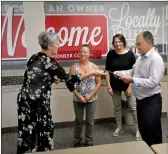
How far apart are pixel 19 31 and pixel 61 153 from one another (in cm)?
223

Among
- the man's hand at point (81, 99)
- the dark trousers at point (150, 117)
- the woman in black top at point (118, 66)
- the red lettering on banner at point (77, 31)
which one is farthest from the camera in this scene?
the red lettering on banner at point (77, 31)

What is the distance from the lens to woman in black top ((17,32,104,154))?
1979 mm

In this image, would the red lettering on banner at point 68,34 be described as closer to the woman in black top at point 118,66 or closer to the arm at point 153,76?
the woman in black top at point 118,66

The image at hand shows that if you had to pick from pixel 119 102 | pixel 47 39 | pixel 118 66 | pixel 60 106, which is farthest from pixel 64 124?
pixel 47 39

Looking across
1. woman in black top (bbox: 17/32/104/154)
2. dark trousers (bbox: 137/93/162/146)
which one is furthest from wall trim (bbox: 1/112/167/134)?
dark trousers (bbox: 137/93/162/146)

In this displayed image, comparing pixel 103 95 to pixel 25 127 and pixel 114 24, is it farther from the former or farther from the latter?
pixel 25 127

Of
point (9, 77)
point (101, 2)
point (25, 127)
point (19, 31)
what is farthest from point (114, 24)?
point (25, 127)

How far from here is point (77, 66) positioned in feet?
9.05

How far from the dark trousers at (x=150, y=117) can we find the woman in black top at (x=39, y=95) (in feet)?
2.06

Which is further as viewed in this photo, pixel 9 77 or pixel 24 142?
pixel 9 77

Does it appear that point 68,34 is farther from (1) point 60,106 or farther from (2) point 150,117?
(2) point 150,117

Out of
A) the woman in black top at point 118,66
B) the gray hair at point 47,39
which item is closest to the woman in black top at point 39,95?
the gray hair at point 47,39

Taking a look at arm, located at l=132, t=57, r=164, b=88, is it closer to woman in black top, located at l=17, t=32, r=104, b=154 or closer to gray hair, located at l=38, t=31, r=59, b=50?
woman in black top, located at l=17, t=32, r=104, b=154

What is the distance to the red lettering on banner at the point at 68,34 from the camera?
3148mm
